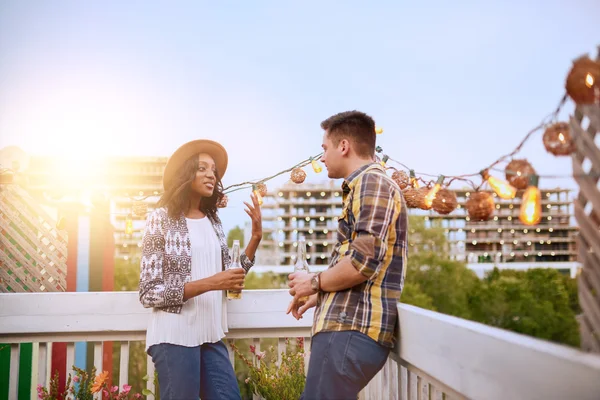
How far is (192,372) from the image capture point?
212cm

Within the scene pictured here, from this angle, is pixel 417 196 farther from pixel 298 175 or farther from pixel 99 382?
pixel 99 382

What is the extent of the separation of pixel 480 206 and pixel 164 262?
66.2 inches

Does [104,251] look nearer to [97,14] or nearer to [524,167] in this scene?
[97,14]

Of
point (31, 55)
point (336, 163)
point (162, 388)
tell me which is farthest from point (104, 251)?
point (336, 163)

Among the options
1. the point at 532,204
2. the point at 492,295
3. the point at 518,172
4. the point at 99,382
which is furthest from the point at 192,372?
the point at 492,295

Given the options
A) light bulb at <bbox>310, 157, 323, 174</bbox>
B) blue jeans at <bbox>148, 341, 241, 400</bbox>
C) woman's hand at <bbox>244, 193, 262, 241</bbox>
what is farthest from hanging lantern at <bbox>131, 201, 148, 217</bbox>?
blue jeans at <bbox>148, 341, 241, 400</bbox>

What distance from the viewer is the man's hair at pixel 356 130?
1946 mm

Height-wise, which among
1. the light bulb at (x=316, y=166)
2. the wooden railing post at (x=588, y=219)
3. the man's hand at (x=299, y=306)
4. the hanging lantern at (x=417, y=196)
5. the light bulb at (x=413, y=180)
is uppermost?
the light bulb at (x=316, y=166)

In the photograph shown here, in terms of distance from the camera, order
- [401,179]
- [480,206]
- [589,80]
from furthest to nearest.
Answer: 1. [401,179]
2. [480,206]
3. [589,80]

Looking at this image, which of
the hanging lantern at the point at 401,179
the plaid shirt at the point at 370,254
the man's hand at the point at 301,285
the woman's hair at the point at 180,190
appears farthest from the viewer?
the hanging lantern at the point at 401,179

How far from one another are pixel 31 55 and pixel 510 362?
38.7 ft

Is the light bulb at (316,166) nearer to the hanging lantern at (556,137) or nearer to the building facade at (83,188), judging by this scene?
the building facade at (83,188)

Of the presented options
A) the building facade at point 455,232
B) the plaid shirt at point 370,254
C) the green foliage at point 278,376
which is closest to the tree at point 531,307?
the building facade at point 455,232

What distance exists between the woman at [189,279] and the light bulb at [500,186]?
1.19 metres
